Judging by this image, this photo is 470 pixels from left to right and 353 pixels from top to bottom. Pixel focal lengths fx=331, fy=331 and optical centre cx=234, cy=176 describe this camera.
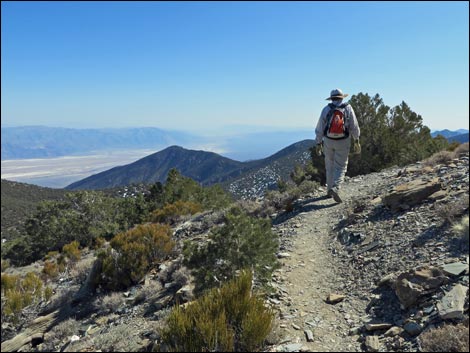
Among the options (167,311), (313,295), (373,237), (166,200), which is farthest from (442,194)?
(166,200)

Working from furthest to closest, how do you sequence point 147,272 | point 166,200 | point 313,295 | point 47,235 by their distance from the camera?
point 47,235
point 166,200
point 147,272
point 313,295

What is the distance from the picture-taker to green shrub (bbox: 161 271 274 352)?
3.30m

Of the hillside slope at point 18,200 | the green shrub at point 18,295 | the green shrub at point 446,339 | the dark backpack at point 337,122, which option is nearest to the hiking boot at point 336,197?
the dark backpack at point 337,122

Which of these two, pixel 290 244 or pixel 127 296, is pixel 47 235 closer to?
pixel 127 296

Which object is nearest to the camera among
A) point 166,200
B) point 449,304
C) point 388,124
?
point 449,304

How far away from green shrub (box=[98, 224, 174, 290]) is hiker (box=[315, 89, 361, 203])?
4.69 metres

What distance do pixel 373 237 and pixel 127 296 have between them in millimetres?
5020

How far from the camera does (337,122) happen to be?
329 inches

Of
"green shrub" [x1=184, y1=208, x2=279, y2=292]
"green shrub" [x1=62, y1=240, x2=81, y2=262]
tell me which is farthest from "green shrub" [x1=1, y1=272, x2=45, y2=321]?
"green shrub" [x1=184, y1=208, x2=279, y2=292]

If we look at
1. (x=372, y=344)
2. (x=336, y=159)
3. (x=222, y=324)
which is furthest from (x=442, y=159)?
(x=222, y=324)

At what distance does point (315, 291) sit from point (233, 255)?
135cm

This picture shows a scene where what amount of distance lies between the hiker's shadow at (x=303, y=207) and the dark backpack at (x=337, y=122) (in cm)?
185

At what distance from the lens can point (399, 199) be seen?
6.75 m

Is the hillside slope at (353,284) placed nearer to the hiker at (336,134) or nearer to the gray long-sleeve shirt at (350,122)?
the hiker at (336,134)
